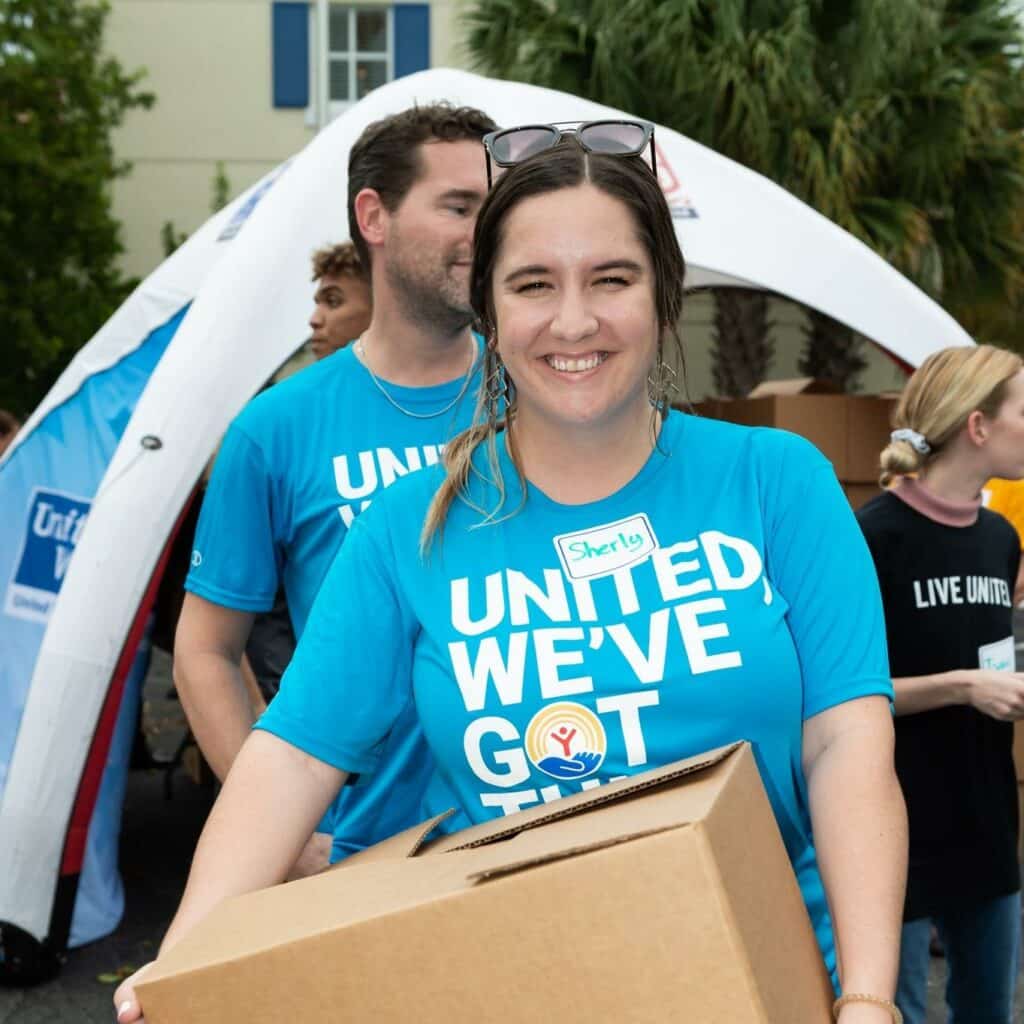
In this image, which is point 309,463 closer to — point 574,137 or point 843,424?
point 574,137

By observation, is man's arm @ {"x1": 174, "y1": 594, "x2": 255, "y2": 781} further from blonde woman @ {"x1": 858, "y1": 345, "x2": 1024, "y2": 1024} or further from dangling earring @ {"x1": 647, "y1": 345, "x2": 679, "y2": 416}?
blonde woman @ {"x1": 858, "y1": 345, "x2": 1024, "y2": 1024}

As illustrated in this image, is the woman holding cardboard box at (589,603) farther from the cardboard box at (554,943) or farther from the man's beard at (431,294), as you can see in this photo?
the man's beard at (431,294)

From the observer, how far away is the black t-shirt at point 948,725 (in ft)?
10.1

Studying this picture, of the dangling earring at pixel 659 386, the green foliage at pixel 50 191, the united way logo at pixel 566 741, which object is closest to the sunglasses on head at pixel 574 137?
the dangling earring at pixel 659 386

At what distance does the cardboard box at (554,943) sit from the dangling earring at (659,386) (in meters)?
0.59

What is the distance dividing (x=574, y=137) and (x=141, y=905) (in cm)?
451

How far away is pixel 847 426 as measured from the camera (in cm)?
564

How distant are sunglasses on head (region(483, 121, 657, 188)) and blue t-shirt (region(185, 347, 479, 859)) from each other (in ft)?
3.15

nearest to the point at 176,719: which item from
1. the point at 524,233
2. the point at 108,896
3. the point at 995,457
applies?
the point at 108,896

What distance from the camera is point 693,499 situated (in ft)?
5.55

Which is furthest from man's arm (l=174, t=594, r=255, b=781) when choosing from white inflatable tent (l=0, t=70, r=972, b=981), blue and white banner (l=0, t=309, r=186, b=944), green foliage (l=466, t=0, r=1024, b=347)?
green foliage (l=466, t=0, r=1024, b=347)

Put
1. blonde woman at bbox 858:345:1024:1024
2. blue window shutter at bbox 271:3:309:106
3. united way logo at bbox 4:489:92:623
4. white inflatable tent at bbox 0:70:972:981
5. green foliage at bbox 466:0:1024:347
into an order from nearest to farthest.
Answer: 1. blonde woman at bbox 858:345:1024:1024
2. white inflatable tent at bbox 0:70:972:981
3. united way logo at bbox 4:489:92:623
4. green foliage at bbox 466:0:1024:347
5. blue window shutter at bbox 271:3:309:106

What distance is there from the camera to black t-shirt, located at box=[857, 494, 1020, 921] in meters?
3.09

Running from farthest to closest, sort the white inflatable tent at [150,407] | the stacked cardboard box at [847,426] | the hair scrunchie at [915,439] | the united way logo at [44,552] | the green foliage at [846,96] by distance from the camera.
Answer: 1. the green foliage at [846,96]
2. the stacked cardboard box at [847,426]
3. the united way logo at [44,552]
4. the white inflatable tent at [150,407]
5. the hair scrunchie at [915,439]
